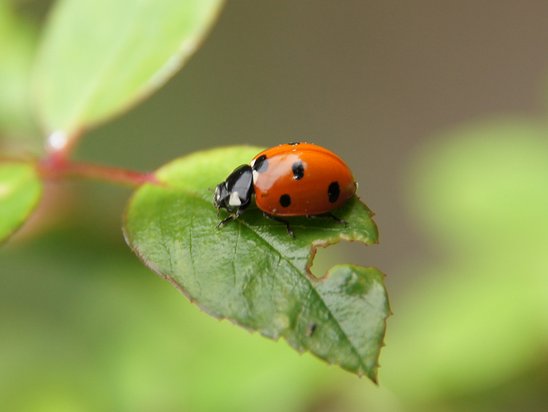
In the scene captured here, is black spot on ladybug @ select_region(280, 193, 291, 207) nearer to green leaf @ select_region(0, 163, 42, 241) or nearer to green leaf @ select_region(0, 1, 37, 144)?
green leaf @ select_region(0, 163, 42, 241)


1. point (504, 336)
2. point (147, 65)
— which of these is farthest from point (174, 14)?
point (504, 336)

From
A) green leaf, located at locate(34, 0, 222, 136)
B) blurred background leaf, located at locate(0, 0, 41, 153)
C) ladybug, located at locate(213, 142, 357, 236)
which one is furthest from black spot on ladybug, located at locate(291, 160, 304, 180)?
blurred background leaf, located at locate(0, 0, 41, 153)

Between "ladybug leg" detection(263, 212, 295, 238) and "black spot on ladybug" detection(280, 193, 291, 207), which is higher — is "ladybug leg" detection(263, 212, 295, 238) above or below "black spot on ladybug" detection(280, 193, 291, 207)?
below

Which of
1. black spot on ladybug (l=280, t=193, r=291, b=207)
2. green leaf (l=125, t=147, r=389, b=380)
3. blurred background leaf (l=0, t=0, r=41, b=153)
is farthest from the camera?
blurred background leaf (l=0, t=0, r=41, b=153)

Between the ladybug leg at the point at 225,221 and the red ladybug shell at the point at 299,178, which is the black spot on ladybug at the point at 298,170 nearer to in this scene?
the red ladybug shell at the point at 299,178

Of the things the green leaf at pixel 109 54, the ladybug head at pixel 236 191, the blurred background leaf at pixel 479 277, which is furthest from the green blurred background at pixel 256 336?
the ladybug head at pixel 236 191

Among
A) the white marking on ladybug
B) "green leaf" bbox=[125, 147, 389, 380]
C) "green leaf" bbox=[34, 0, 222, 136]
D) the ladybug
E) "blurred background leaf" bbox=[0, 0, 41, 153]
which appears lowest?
"green leaf" bbox=[125, 147, 389, 380]

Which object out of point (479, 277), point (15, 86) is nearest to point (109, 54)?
point (15, 86)

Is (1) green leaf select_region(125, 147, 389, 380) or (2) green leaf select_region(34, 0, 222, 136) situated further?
(2) green leaf select_region(34, 0, 222, 136)
